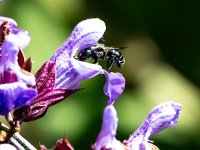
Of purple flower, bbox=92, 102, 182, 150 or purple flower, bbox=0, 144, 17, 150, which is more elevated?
purple flower, bbox=92, 102, 182, 150

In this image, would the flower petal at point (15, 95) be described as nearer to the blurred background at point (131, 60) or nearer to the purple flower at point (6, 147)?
the purple flower at point (6, 147)

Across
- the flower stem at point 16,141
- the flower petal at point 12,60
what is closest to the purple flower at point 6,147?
the flower stem at point 16,141

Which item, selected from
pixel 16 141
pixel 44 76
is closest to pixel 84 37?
pixel 44 76

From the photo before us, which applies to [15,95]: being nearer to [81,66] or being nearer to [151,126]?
[81,66]

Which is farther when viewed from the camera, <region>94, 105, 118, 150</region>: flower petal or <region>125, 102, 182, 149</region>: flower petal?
<region>125, 102, 182, 149</region>: flower petal

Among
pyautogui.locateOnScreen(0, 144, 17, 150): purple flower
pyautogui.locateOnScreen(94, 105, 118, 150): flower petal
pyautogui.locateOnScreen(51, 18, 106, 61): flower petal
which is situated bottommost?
pyautogui.locateOnScreen(0, 144, 17, 150): purple flower

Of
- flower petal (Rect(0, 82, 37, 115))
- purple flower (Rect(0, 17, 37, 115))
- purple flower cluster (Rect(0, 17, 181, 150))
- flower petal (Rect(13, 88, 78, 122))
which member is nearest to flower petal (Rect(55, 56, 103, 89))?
purple flower cluster (Rect(0, 17, 181, 150))

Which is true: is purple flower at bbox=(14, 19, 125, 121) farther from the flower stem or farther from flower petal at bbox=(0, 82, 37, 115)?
flower petal at bbox=(0, 82, 37, 115)
